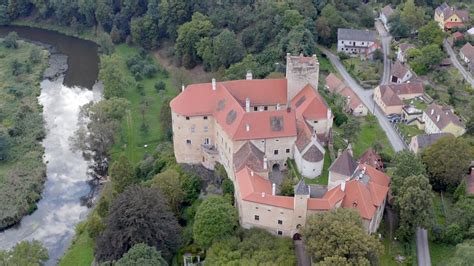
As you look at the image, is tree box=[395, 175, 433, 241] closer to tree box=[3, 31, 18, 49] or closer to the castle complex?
the castle complex

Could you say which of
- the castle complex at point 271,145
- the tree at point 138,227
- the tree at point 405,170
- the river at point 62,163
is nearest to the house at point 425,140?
the tree at point 405,170

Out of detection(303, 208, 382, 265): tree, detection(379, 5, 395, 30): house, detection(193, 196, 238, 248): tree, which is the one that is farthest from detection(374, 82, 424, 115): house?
detection(193, 196, 238, 248): tree

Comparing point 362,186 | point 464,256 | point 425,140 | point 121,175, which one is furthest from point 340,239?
point 121,175

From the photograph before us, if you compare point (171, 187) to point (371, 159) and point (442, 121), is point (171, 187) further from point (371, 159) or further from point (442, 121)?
point (442, 121)

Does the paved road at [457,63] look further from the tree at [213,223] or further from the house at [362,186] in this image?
the tree at [213,223]

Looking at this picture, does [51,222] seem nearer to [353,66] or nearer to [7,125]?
[7,125]

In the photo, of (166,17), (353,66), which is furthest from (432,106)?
(166,17)

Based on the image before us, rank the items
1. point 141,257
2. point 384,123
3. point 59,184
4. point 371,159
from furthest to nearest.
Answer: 1. point 384,123
2. point 59,184
3. point 371,159
4. point 141,257
